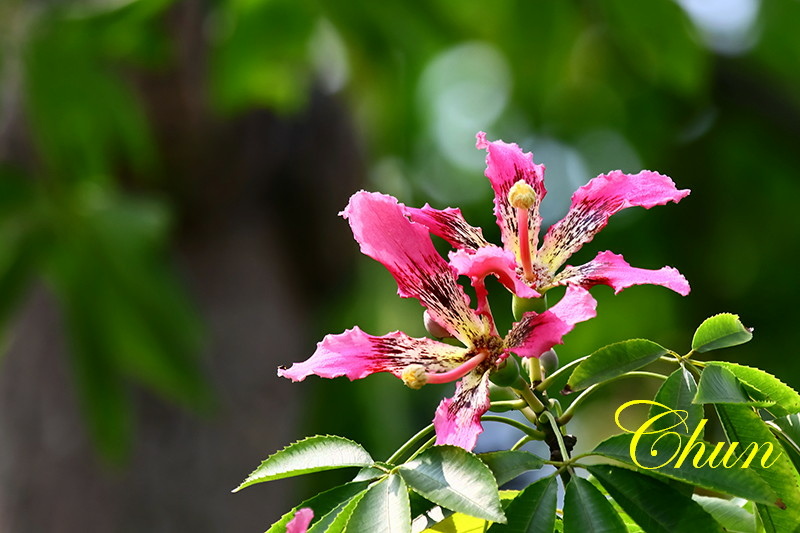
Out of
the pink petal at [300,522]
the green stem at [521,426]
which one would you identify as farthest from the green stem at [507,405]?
the pink petal at [300,522]

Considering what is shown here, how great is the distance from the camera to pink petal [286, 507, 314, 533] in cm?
42

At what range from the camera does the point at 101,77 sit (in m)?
1.82

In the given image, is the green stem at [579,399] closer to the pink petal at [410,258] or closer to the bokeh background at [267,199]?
the pink petal at [410,258]

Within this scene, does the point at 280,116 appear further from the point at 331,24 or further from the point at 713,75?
the point at 713,75

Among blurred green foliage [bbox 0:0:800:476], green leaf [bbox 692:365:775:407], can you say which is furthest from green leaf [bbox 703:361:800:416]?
blurred green foliage [bbox 0:0:800:476]

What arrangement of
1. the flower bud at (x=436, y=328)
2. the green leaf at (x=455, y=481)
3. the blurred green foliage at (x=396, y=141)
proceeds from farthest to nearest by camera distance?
the blurred green foliage at (x=396, y=141) → the flower bud at (x=436, y=328) → the green leaf at (x=455, y=481)

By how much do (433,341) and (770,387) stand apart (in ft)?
0.53

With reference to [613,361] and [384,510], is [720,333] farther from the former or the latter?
[384,510]

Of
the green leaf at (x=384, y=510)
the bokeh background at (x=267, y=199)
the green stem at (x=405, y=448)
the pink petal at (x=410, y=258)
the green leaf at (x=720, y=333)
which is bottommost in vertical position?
the green leaf at (x=384, y=510)

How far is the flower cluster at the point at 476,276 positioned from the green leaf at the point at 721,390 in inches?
1.7

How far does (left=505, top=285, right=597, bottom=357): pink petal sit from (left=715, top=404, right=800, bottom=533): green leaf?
8 cm

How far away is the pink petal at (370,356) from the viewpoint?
0.48 meters

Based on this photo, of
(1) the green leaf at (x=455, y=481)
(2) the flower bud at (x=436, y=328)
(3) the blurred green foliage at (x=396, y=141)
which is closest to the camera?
(1) the green leaf at (x=455, y=481)

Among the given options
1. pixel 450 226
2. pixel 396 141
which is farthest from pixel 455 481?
pixel 396 141
